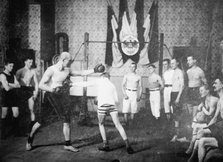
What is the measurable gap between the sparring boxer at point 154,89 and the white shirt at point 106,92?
737mm

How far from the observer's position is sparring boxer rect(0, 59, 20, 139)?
4543mm

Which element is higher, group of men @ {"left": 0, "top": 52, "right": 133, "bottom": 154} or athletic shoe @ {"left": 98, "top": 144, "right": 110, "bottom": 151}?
group of men @ {"left": 0, "top": 52, "right": 133, "bottom": 154}

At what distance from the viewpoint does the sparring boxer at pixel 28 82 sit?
4.61 meters

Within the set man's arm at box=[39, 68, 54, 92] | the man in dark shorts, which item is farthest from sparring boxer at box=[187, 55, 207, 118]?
man's arm at box=[39, 68, 54, 92]

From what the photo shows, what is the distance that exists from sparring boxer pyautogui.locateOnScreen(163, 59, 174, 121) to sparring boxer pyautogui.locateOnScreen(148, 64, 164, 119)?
106mm

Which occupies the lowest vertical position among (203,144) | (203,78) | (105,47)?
(203,144)

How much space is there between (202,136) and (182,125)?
1.29ft

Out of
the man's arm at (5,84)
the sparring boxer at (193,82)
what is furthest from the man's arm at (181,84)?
the man's arm at (5,84)

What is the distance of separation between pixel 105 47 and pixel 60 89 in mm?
1198

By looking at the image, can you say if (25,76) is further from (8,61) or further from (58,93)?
(58,93)

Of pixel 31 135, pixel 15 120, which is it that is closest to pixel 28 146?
pixel 31 135

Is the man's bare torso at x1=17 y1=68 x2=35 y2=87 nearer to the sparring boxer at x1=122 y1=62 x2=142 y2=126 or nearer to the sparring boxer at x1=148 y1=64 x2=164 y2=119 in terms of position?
the sparring boxer at x1=122 y1=62 x2=142 y2=126

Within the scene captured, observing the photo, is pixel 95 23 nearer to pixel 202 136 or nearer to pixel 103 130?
pixel 103 130

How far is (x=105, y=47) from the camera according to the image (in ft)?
15.0
